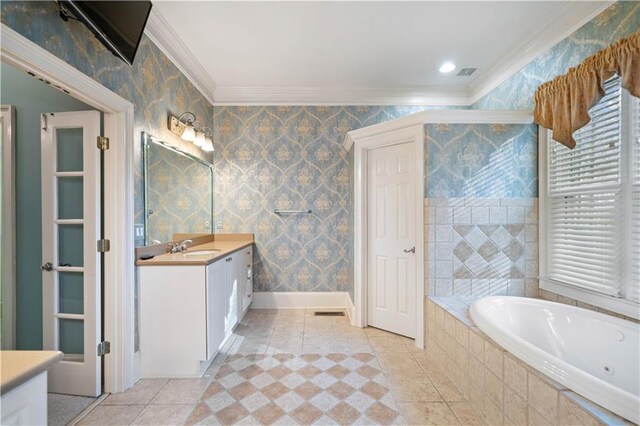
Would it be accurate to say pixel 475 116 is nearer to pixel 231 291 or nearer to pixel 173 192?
pixel 231 291

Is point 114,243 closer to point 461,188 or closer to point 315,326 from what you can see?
point 315,326

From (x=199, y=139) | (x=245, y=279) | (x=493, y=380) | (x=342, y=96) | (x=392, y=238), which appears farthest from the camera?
(x=342, y=96)

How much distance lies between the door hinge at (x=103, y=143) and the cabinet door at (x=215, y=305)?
1.10 metres

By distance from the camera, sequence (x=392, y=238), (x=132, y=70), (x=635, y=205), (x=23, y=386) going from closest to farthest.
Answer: (x=23, y=386) → (x=635, y=205) → (x=132, y=70) → (x=392, y=238)

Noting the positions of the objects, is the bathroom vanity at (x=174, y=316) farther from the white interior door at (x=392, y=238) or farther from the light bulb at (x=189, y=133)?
the white interior door at (x=392, y=238)

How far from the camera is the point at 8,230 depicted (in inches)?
76.0

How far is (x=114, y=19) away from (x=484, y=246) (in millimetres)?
3134

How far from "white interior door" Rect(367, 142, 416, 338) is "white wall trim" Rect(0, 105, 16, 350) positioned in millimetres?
2944

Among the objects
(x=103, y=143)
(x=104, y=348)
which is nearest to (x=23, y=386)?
(x=104, y=348)

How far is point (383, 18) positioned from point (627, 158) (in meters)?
1.97

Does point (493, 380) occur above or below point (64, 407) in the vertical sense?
above

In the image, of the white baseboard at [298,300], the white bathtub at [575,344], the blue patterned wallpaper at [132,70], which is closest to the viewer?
the white bathtub at [575,344]

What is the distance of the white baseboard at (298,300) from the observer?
3.46 meters

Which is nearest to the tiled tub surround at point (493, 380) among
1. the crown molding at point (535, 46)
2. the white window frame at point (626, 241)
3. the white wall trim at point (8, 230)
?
the white window frame at point (626, 241)
